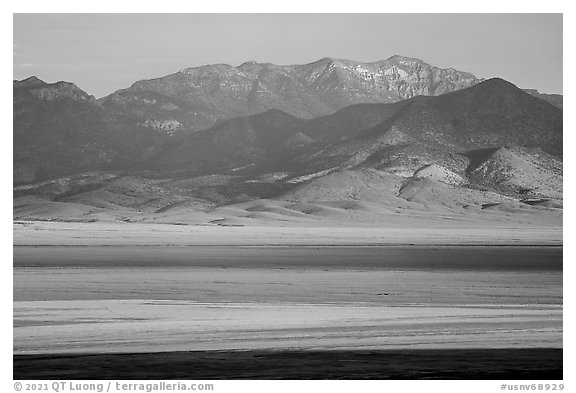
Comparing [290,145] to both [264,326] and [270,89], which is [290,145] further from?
[264,326]

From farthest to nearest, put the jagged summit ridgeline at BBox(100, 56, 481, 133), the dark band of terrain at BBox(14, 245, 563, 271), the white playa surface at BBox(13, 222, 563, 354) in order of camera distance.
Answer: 1. the jagged summit ridgeline at BBox(100, 56, 481, 133)
2. the dark band of terrain at BBox(14, 245, 563, 271)
3. the white playa surface at BBox(13, 222, 563, 354)

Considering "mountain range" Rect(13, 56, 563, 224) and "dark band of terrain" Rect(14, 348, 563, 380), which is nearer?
"dark band of terrain" Rect(14, 348, 563, 380)

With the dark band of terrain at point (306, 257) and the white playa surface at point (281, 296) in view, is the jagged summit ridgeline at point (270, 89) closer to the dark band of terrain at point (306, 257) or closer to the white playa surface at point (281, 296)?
the dark band of terrain at point (306, 257)

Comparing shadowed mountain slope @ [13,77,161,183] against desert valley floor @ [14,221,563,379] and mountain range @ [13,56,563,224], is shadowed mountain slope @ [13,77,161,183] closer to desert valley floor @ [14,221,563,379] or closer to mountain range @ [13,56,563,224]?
mountain range @ [13,56,563,224]

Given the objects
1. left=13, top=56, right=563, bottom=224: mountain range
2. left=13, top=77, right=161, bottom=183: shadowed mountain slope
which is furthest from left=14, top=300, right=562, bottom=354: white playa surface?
left=13, top=56, right=563, bottom=224: mountain range

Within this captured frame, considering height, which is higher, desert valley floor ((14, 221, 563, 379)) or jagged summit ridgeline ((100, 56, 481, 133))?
jagged summit ridgeline ((100, 56, 481, 133))

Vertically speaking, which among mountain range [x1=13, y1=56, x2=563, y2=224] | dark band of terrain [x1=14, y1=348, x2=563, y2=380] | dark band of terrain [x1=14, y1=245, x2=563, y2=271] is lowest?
dark band of terrain [x1=14, y1=348, x2=563, y2=380]
